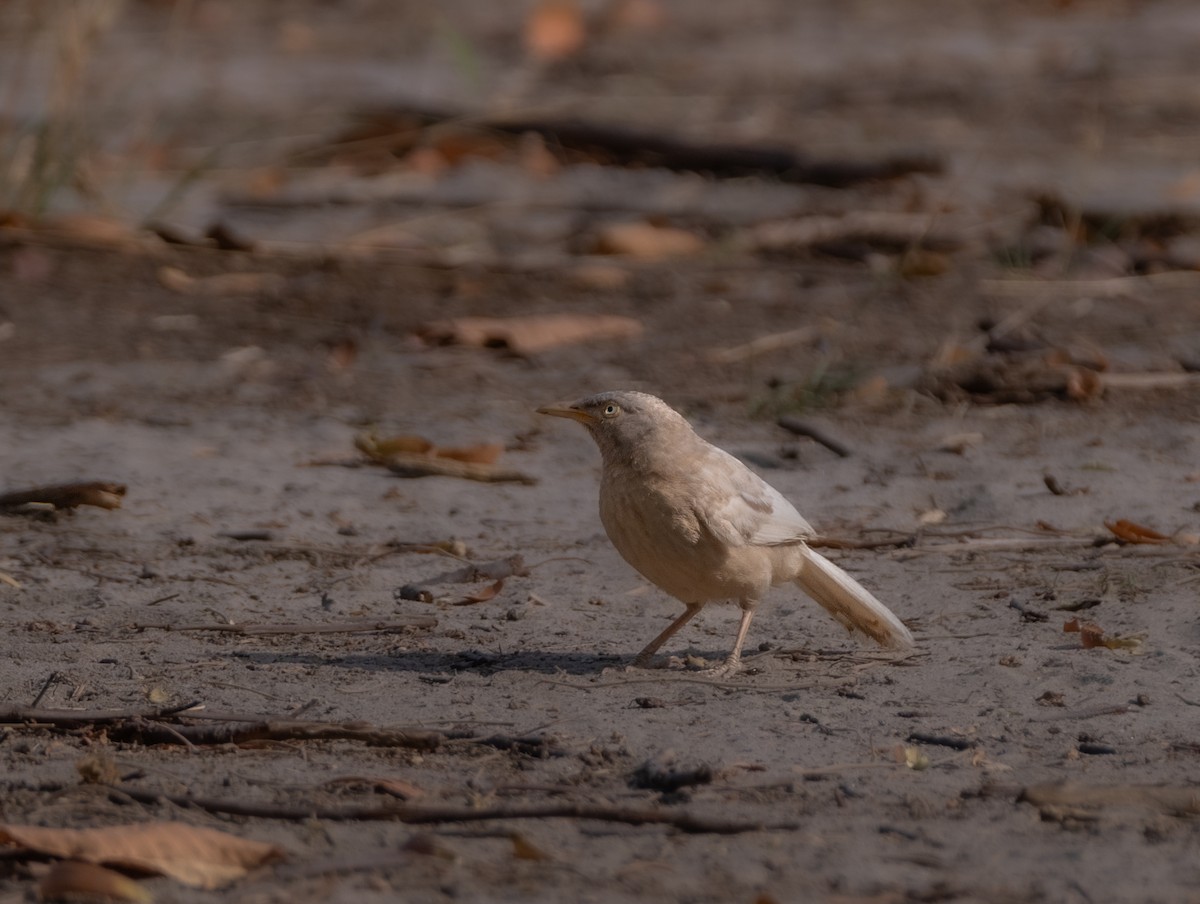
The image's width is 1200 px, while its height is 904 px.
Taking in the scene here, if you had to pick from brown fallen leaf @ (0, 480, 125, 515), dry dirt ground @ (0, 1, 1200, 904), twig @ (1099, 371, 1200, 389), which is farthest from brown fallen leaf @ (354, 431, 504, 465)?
twig @ (1099, 371, 1200, 389)

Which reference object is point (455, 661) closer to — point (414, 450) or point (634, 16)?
point (414, 450)

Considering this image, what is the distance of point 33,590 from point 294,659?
0.95m

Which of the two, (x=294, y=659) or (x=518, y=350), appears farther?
(x=518, y=350)

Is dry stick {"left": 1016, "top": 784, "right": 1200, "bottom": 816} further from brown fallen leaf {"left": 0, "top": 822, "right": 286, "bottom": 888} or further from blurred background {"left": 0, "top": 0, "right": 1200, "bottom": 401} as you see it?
blurred background {"left": 0, "top": 0, "right": 1200, "bottom": 401}

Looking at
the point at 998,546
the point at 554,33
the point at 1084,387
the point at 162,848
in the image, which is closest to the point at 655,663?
the point at 998,546

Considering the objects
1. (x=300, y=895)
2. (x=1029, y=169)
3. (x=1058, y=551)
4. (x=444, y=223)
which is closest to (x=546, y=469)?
(x=1058, y=551)

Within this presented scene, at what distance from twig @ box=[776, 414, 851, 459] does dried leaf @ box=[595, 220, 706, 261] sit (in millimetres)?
2988

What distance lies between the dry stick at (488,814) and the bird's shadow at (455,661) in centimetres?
98

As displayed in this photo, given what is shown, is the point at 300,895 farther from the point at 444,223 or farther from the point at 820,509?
the point at 444,223

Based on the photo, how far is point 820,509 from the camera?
5570 millimetres

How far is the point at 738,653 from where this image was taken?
Result: 14.2ft

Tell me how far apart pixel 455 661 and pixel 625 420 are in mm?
774

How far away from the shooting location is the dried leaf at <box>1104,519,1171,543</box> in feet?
16.3

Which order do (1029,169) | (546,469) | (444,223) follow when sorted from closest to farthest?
(546,469)
(444,223)
(1029,169)
